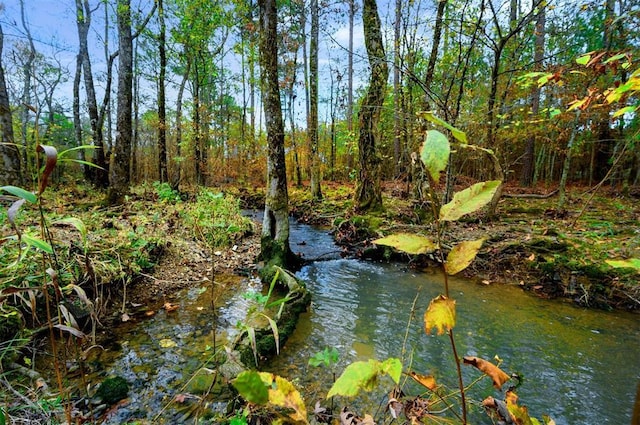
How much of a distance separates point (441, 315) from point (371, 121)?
7478 millimetres

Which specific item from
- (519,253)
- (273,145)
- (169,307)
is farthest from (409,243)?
(519,253)

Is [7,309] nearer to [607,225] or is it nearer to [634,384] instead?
[634,384]

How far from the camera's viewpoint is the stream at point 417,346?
2.30 metres

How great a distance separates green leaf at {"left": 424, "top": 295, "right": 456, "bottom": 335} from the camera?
68 cm

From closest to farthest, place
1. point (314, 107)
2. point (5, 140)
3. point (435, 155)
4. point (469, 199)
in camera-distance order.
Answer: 1. point (435, 155)
2. point (469, 199)
3. point (5, 140)
4. point (314, 107)

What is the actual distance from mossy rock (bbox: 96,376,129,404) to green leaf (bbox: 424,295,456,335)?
2471 millimetres

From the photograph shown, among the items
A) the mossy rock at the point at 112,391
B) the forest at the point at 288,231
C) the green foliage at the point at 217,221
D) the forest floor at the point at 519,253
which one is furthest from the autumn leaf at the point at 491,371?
the green foliage at the point at 217,221

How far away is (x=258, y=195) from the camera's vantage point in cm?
1255

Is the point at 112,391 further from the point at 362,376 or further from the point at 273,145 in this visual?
the point at 273,145

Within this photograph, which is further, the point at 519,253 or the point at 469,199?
the point at 519,253

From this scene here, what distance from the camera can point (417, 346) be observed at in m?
3.02

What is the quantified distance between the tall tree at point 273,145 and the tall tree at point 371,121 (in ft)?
10.9

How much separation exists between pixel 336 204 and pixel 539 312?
648 centimetres

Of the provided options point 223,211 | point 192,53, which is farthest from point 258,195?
point 192,53
